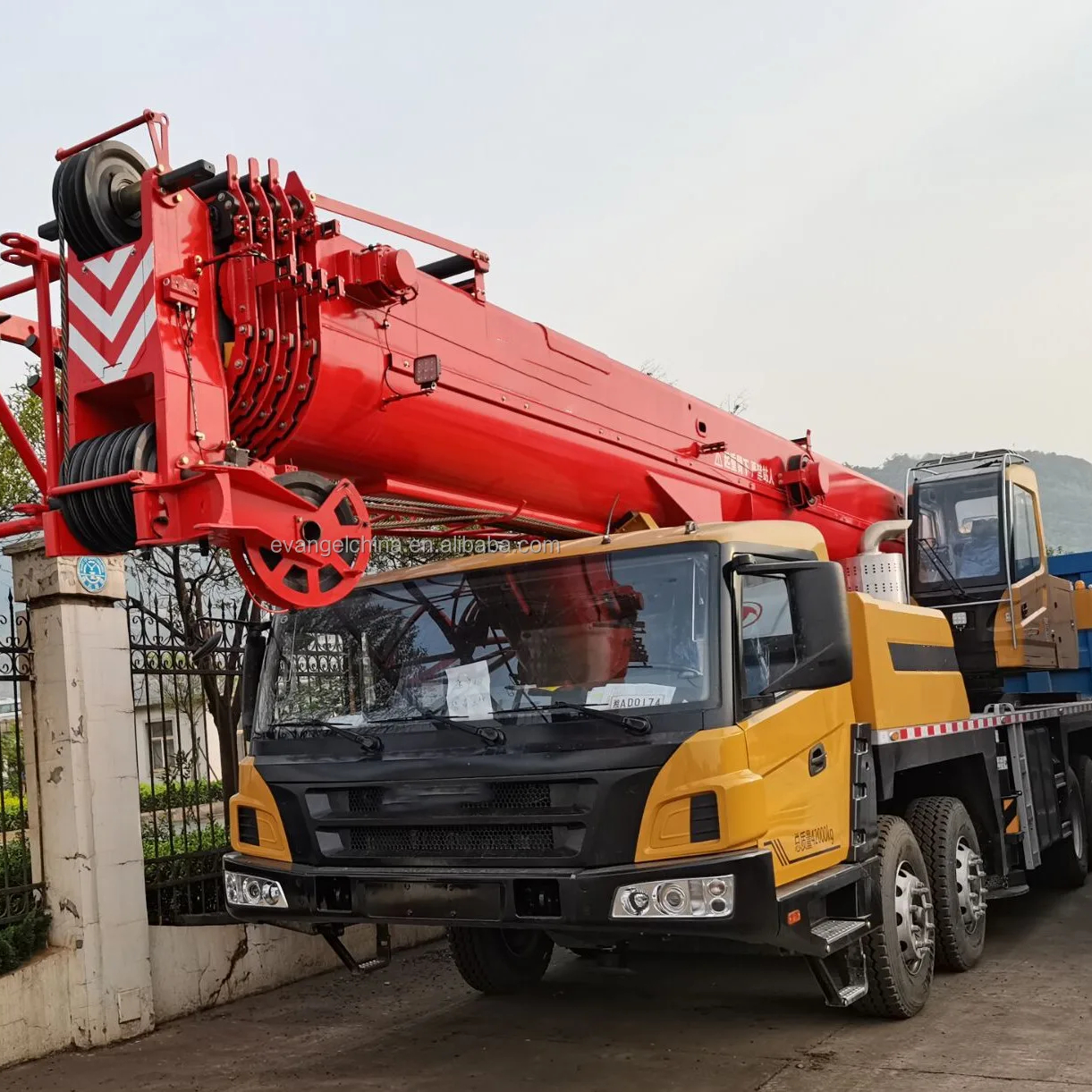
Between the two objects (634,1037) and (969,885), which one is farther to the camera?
(969,885)

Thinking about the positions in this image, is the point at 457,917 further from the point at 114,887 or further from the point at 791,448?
the point at 791,448

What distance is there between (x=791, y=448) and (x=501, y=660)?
271 cm

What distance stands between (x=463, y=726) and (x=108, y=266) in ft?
6.84

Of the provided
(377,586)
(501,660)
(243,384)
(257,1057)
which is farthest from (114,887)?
(243,384)

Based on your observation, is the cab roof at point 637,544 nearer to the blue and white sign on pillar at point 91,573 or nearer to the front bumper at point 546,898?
the front bumper at point 546,898

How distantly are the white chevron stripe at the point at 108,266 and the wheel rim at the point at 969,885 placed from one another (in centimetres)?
472

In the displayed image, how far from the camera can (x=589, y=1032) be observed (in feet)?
18.5

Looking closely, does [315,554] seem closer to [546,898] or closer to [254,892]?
[546,898]

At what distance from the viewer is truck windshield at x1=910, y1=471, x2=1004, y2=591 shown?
26.8 feet

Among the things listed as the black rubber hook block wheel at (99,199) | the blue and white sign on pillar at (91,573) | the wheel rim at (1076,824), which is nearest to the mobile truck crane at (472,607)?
the black rubber hook block wheel at (99,199)

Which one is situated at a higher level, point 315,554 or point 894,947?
point 315,554

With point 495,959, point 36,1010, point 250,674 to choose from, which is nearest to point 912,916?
point 495,959

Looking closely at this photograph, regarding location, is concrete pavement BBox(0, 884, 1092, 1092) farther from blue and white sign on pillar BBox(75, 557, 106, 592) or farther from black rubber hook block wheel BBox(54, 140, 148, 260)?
black rubber hook block wheel BBox(54, 140, 148, 260)

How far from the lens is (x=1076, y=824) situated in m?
8.41
